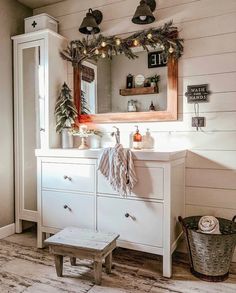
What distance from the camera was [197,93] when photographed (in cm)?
238

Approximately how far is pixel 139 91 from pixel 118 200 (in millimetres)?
1054

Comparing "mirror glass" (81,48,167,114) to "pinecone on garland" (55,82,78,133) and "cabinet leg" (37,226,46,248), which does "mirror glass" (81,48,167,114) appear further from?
"cabinet leg" (37,226,46,248)

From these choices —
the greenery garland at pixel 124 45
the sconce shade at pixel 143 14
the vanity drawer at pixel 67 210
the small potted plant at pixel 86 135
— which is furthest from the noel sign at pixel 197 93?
Answer: the vanity drawer at pixel 67 210

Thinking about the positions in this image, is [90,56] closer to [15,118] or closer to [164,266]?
[15,118]

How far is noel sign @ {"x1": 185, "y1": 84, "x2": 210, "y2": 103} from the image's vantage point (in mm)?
2365

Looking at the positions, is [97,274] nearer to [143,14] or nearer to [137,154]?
[137,154]

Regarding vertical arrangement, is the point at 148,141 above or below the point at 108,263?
above

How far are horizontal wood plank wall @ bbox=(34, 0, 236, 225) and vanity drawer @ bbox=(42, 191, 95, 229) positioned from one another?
86cm

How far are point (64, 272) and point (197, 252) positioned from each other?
1.02m

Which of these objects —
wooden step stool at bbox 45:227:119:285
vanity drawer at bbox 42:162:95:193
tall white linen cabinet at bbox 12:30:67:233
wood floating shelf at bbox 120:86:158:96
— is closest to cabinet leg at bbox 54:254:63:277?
wooden step stool at bbox 45:227:119:285

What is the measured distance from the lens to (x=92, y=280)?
2012 mm

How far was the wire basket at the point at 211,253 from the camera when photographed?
6.47 feet

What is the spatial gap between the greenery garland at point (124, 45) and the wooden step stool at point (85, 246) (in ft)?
5.44

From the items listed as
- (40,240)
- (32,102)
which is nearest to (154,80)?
(32,102)
